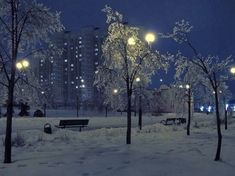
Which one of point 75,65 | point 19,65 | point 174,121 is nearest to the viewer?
point 19,65

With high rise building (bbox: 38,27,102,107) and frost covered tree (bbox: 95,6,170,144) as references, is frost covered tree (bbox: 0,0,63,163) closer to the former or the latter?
frost covered tree (bbox: 95,6,170,144)

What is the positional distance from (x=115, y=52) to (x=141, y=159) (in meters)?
9.09

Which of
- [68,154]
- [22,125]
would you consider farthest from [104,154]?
[22,125]

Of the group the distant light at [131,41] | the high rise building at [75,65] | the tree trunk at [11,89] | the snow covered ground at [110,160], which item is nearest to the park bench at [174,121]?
the distant light at [131,41]

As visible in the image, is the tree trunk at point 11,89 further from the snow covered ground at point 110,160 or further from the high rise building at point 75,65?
the high rise building at point 75,65

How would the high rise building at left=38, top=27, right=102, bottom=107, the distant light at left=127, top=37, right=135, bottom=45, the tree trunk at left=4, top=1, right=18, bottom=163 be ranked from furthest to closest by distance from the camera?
the high rise building at left=38, top=27, right=102, bottom=107 < the distant light at left=127, top=37, right=135, bottom=45 < the tree trunk at left=4, top=1, right=18, bottom=163

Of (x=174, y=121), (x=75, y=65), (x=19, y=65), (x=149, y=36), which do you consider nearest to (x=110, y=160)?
(x=19, y=65)

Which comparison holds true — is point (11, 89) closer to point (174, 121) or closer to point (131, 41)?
point (131, 41)

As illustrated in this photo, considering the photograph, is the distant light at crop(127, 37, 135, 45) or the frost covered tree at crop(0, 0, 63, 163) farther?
the distant light at crop(127, 37, 135, 45)

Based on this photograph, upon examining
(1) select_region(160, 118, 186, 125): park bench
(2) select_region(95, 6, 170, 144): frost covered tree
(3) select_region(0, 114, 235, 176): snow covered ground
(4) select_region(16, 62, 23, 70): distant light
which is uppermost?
(2) select_region(95, 6, 170, 144): frost covered tree

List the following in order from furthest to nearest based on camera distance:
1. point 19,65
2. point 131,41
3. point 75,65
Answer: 1. point 75,65
2. point 131,41
3. point 19,65

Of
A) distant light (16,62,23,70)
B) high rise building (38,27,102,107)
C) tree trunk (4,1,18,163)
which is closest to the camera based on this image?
tree trunk (4,1,18,163)

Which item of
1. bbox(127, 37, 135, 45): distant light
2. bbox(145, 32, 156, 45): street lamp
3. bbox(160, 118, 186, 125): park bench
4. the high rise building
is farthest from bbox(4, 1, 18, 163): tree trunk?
the high rise building

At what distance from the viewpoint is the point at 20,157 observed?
1695 centimetres
